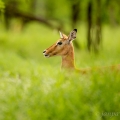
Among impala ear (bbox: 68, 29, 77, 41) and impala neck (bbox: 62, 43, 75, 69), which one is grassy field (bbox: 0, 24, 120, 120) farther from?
impala ear (bbox: 68, 29, 77, 41)

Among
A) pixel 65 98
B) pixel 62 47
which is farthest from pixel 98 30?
pixel 65 98

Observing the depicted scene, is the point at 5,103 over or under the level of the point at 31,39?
under

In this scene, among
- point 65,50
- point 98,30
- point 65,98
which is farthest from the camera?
point 98,30

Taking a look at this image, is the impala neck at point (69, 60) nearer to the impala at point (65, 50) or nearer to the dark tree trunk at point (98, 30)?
the impala at point (65, 50)

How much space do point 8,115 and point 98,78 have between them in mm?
1293

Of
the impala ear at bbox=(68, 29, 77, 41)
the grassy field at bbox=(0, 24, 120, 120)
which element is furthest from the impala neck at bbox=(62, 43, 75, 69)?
the grassy field at bbox=(0, 24, 120, 120)

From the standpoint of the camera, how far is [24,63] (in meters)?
12.1

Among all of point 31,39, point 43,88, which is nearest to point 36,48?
point 31,39

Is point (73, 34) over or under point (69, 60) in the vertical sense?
over

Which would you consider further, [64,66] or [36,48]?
[36,48]

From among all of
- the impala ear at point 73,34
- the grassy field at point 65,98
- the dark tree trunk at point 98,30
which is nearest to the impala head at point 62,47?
the impala ear at point 73,34

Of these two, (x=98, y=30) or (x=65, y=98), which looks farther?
(x=98, y=30)

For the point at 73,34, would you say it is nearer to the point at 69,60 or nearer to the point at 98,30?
the point at 69,60

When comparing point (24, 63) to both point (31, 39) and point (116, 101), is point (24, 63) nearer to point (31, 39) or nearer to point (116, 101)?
point (116, 101)
